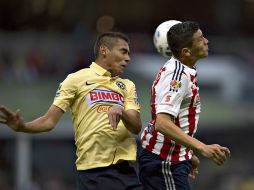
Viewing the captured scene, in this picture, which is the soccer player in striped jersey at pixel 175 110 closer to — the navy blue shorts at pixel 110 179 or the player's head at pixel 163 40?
the navy blue shorts at pixel 110 179

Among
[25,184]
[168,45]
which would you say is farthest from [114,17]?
[168,45]

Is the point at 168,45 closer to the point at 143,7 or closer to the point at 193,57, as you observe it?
the point at 193,57

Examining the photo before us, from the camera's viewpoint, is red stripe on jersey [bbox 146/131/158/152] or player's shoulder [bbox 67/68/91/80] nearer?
red stripe on jersey [bbox 146/131/158/152]

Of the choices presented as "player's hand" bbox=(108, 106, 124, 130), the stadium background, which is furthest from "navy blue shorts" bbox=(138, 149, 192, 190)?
the stadium background

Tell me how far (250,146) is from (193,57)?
1524cm

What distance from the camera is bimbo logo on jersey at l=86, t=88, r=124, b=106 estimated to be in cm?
820

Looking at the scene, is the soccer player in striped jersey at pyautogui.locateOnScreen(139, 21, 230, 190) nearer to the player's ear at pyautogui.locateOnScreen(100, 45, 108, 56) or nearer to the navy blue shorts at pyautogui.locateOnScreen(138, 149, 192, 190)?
the navy blue shorts at pyautogui.locateOnScreen(138, 149, 192, 190)

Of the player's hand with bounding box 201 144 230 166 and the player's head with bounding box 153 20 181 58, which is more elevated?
the player's head with bounding box 153 20 181 58

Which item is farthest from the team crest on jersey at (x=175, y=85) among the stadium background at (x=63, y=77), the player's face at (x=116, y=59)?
the stadium background at (x=63, y=77)

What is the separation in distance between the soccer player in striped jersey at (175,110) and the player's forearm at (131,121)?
15 centimetres

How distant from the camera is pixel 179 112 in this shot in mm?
7898

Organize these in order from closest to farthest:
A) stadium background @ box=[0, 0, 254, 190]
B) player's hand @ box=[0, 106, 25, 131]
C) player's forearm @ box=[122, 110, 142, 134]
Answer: player's hand @ box=[0, 106, 25, 131]
player's forearm @ box=[122, 110, 142, 134]
stadium background @ box=[0, 0, 254, 190]

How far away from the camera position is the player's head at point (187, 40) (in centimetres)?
795

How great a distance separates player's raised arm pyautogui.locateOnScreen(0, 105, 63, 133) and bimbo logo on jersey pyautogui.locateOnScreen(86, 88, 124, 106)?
11.2 inches
